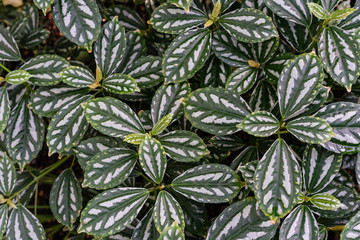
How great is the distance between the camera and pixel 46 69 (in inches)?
56.8

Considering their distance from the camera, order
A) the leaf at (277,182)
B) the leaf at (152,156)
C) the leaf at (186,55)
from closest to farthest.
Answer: the leaf at (277,182) → the leaf at (152,156) → the leaf at (186,55)

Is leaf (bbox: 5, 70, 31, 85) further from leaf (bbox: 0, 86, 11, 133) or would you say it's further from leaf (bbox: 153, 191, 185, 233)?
leaf (bbox: 153, 191, 185, 233)

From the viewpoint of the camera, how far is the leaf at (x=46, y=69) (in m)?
1.42

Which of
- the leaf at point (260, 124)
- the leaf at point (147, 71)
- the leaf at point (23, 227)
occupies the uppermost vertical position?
the leaf at point (147, 71)

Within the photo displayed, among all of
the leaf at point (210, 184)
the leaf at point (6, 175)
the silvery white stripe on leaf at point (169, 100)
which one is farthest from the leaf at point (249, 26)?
the leaf at point (6, 175)

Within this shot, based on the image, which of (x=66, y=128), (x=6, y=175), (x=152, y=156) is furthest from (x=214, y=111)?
(x=6, y=175)

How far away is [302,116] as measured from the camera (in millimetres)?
1271

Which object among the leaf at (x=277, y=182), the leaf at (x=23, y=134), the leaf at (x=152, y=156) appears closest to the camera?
the leaf at (x=277, y=182)

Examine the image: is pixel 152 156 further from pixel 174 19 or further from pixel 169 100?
pixel 174 19

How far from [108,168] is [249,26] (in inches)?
→ 30.0

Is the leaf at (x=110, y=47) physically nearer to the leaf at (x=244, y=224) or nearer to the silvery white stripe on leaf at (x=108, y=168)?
the silvery white stripe on leaf at (x=108, y=168)

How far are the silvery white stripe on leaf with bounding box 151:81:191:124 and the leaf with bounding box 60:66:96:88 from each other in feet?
0.91

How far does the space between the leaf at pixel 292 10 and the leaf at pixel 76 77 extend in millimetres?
752

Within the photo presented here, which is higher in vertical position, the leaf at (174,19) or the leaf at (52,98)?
the leaf at (174,19)
